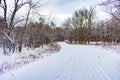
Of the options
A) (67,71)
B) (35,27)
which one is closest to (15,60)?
(67,71)

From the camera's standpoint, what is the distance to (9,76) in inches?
316

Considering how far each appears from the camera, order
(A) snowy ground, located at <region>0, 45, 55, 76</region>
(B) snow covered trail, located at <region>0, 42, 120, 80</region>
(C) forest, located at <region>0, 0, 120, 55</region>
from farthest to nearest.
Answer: (C) forest, located at <region>0, 0, 120, 55</region>, (A) snowy ground, located at <region>0, 45, 55, 76</region>, (B) snow covered trail, located at <region>0, 42, 120, 80</region>

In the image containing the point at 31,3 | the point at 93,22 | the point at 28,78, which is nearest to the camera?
the point at 28,78

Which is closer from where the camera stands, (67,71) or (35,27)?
(67,71)

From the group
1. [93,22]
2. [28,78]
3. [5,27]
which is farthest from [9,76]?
[93,22]

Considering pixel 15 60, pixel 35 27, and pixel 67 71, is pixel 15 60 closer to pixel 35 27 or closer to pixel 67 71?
pixel 67 71

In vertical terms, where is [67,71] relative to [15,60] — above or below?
below

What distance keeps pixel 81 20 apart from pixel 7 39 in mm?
49337

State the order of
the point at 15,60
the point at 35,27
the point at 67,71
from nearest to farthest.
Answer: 1. the point at 67,71
2. the point at 15,60
3. the point at 35,27

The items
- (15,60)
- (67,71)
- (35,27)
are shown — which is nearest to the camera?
(67,71)

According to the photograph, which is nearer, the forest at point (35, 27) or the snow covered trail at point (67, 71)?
the snow covered trail at point (67, 71)

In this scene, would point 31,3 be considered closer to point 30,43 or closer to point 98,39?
point 30,43

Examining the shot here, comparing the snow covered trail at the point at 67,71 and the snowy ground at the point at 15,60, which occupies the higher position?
the snowy ground at the point at 15,60

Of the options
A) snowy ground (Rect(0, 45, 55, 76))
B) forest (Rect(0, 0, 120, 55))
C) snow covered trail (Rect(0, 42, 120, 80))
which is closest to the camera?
snow covered trail (Rect(0, 42, 120, 80))
